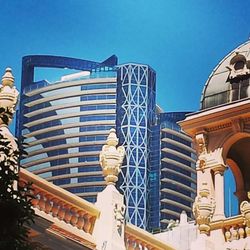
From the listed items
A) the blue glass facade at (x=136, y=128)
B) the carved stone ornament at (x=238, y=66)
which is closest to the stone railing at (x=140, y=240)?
the carved stone ornament at (x=238, y=66)

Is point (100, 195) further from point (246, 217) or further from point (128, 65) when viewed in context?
point (128, 65)

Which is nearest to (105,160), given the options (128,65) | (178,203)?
(178,203)

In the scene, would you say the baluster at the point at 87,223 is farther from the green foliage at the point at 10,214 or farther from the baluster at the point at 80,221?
the green foliage at the point at 10,214

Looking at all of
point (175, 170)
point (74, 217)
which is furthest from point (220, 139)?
point (175, 170)

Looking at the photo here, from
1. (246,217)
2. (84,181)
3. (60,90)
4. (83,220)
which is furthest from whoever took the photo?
(60,90)

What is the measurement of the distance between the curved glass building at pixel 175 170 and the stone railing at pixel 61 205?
→ 289 feet

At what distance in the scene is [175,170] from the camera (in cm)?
11212

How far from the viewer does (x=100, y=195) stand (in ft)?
68.5

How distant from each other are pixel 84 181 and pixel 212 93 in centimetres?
8024

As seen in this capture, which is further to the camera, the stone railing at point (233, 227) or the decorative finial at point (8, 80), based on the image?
the stone railing at point (233, 227)

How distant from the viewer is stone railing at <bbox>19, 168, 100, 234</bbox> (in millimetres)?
18938

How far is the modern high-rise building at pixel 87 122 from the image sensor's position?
347ft

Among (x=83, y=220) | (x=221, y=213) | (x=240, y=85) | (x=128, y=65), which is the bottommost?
(x=83, y=220)

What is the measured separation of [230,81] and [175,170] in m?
88.4
